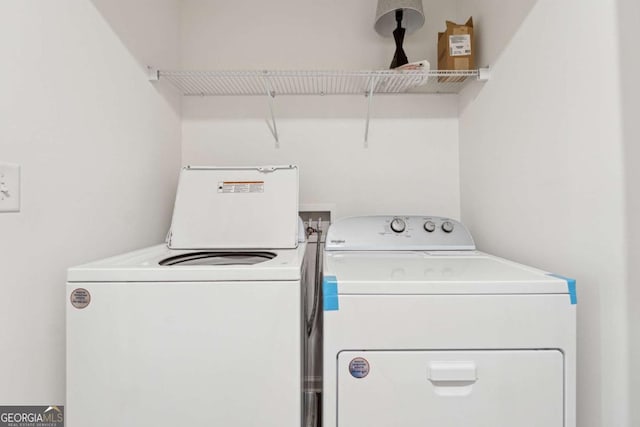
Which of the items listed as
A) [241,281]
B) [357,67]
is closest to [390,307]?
[241,281]

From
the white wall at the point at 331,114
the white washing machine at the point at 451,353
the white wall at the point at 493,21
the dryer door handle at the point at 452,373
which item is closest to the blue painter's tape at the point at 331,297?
the white washing machine at the point at 451,353

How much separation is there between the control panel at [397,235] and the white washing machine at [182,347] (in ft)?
2.00

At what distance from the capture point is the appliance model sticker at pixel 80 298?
0.88 meters

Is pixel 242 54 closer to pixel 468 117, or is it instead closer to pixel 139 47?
pixel 139 47

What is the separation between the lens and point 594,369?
2.96 ft

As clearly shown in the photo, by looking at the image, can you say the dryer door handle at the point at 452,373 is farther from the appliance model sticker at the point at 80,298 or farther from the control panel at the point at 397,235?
the appliance model sticker at the point at 80,298

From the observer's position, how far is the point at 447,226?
1.50 meters

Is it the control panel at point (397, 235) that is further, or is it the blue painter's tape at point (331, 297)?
the control panel at point (397, 235)

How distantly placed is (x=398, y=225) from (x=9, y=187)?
135 cm

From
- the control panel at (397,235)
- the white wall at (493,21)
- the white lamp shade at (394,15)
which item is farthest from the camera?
the white lamp shade at (394,15)

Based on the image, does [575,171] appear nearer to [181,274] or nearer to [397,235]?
[397,235]

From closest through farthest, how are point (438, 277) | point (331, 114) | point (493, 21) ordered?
1. point (438, 277)
2. point (493, 21)
3. point (331, 114)

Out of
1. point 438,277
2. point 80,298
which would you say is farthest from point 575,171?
point 80,298

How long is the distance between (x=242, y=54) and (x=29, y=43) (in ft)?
3.64
